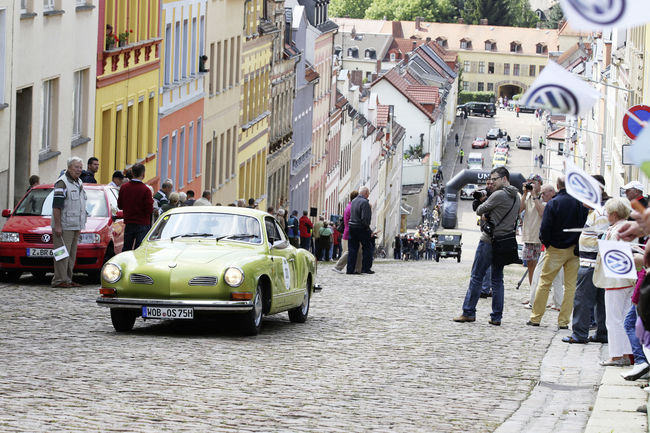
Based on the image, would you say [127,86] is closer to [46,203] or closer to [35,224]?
[46,203]

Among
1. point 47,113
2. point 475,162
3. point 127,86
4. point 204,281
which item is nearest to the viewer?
point 204,281

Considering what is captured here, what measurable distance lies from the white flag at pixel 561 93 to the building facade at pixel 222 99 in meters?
42.5

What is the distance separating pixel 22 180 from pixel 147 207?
29.9ft

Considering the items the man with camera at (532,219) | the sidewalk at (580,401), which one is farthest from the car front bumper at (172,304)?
the man with camera at (532,219)

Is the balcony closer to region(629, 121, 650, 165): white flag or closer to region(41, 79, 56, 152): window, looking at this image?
region(41, 79, 56, 152): window

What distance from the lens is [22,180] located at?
28.5m

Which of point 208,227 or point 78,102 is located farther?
point 78,102

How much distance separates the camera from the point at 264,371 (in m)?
12.2

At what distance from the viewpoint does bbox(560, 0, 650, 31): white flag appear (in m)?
5.00

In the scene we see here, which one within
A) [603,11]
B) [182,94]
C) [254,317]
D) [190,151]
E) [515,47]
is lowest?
[254,317]

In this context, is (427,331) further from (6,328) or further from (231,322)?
(6,328)

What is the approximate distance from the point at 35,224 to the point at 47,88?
1041cm

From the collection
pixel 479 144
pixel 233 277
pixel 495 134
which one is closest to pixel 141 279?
pixel 233 277

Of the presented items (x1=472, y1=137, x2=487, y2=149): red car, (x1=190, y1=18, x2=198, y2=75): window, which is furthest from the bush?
(x1=190, y1=18, x2=198, y2=75): window
